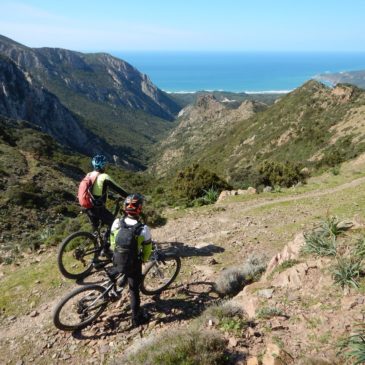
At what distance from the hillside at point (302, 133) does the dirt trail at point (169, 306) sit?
2715 centimetres

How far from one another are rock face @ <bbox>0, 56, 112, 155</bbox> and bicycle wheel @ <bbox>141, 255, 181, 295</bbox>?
431 ft

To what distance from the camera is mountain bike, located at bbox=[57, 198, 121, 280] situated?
893 centimetres

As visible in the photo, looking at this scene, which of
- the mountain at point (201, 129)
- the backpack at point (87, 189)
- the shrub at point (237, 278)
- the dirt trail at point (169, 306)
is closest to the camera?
the dirt trail at point (169, 306)

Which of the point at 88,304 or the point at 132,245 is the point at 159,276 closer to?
the point at 88,304

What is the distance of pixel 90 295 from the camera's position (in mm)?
7395

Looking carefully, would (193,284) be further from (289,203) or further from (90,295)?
(289,203)

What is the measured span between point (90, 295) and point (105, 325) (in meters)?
0.68

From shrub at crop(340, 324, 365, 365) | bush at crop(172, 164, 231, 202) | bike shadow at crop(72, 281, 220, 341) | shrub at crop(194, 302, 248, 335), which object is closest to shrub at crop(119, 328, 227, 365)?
shrub at crop(194, 302, 248, 335)

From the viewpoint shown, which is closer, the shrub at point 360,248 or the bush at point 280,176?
the shrub at point 360,248

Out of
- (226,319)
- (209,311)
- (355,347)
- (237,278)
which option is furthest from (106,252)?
(355,347)

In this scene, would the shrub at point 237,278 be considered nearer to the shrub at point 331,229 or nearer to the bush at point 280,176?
the shrub at point 331,229

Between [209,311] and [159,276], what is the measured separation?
86.4 inches

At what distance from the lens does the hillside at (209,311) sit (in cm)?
562

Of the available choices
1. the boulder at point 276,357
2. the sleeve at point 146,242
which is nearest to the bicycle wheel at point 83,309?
the sleeve at point 146,242
